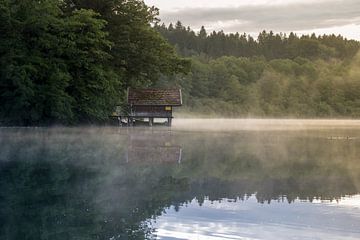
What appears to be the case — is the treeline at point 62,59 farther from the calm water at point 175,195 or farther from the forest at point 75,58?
the calm water at point 175,195

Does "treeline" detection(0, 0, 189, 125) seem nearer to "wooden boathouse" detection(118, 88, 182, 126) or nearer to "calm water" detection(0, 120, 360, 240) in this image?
"wooden boathouse" detection(118, 88, 182, 126)

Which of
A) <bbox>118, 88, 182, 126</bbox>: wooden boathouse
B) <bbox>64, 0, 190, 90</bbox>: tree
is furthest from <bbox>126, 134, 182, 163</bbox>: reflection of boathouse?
<bbox>64, 0, 190, 90</bbox>: tree

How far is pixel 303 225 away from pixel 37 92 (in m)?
25.7

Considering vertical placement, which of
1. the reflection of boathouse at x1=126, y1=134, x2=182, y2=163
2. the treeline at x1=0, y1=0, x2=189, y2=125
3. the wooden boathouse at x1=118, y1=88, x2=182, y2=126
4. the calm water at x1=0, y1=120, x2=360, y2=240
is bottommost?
the reflection of boathouse at x1=126, y1=134, x2=182, y2=163

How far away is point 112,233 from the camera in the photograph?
7.59 metres

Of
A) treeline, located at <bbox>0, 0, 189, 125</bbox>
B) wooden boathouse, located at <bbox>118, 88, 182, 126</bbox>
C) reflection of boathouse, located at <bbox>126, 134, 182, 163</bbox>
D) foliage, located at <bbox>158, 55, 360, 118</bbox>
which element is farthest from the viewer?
foliage, located at <bbox>158, 55, 360, 118</bbox>

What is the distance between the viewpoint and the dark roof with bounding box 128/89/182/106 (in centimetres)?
3934

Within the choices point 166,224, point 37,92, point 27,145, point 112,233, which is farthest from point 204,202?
point 37,92

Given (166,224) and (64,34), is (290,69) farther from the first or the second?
(166,224)

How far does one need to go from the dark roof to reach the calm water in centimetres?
2046

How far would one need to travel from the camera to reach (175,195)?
34.8 feet

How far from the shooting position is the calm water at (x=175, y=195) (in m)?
7.87

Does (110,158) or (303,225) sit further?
(110,158)

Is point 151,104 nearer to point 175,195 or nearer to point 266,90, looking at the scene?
point 175,195
